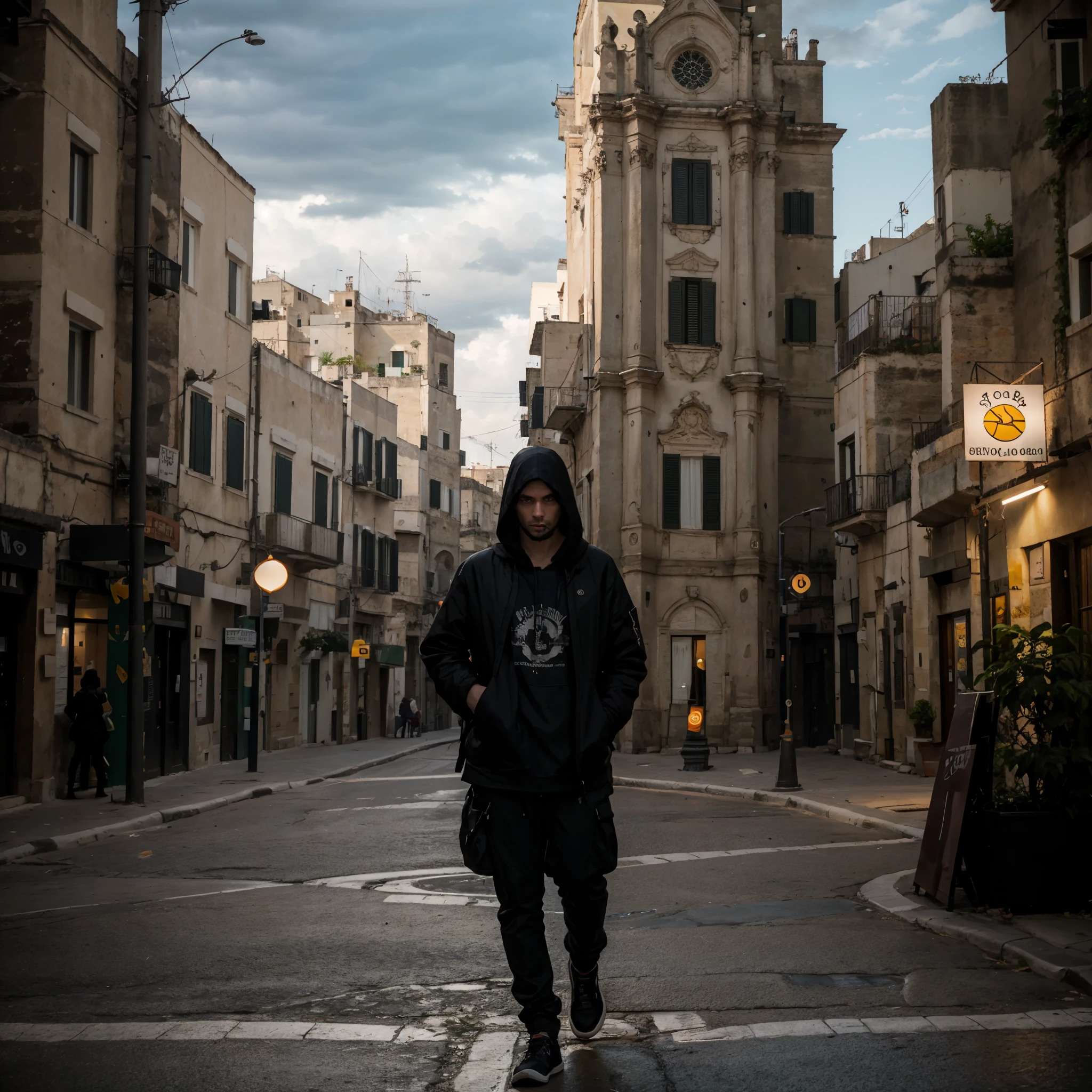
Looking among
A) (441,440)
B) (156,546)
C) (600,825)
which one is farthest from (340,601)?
(600,825)

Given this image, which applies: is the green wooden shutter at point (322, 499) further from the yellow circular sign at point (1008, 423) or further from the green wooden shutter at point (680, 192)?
the yellow circular sign at point (1008, 423)

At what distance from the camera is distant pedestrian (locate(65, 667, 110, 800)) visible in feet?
67.6

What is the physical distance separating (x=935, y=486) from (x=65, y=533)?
13315 mm

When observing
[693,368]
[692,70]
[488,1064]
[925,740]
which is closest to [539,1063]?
[488,1064]

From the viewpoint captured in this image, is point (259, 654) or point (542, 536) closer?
point (542, 536)

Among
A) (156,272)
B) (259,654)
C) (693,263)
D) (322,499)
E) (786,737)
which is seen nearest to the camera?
(786,737)

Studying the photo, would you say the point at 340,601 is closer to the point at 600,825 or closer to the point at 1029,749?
the point at 1029,749

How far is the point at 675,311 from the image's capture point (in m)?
40.5

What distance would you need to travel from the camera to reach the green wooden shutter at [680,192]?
1602 inches

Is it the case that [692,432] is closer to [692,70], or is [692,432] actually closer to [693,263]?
[693,263]

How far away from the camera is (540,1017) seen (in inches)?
207

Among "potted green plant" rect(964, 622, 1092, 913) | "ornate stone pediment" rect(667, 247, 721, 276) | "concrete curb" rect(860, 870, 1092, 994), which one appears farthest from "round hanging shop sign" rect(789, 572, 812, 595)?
"potted green plant" rect(964, 622, 1092, 913)

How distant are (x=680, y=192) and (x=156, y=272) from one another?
19.6 meters

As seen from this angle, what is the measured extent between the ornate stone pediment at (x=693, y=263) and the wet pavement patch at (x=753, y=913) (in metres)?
32.0
